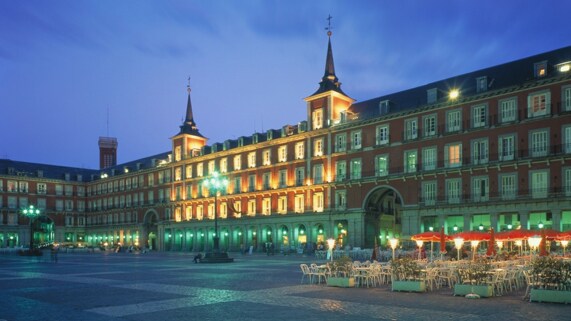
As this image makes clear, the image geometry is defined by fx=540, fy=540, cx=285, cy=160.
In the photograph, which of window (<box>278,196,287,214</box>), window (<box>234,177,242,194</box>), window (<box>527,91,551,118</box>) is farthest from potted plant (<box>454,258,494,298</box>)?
window (<box>234,177,242,194</box>)

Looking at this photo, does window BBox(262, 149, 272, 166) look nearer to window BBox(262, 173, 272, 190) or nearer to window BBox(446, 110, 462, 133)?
window BBox(262, 173, 272, 190)

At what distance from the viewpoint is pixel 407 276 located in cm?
1781

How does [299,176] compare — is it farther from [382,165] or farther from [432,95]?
[432,95]

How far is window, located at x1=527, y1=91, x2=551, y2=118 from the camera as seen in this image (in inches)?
1574

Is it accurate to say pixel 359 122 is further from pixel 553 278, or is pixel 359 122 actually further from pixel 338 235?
pixel 553 278

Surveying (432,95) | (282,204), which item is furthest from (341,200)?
(432,95)

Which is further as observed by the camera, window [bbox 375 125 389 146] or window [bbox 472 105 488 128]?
window [bbox 375 125 389 146]

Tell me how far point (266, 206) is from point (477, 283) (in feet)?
155

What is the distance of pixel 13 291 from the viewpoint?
63.2 feet

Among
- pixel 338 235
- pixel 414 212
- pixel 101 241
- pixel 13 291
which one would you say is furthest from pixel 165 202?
pixel 13 291

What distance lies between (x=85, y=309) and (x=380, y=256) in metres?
24.1

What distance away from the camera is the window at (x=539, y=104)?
39969 mm

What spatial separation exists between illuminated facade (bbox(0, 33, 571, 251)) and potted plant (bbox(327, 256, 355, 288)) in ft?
82.6

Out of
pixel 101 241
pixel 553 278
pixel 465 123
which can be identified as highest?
pixel 465 123
